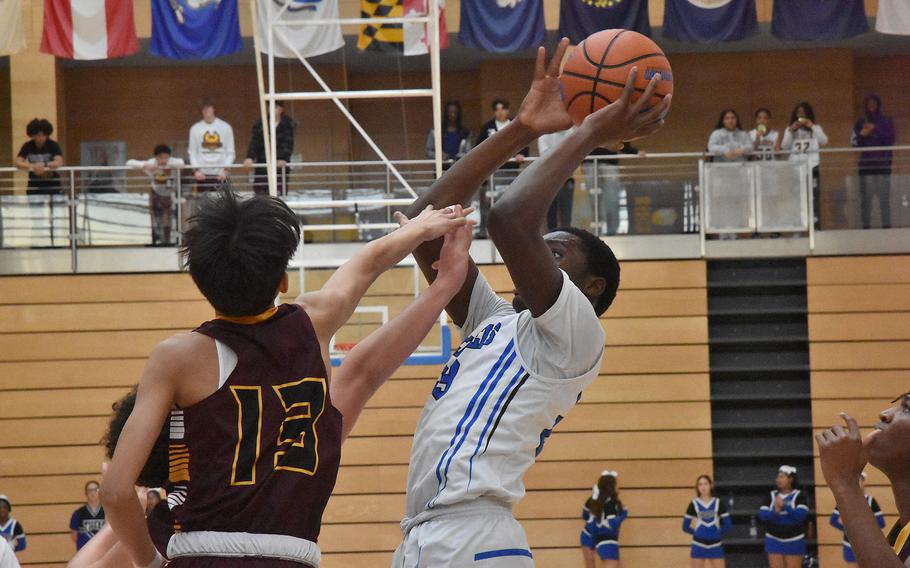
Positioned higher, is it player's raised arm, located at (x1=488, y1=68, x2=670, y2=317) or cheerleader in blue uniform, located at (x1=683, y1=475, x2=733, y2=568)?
player's raised arm, located at (x1=488, y1=68, x2=670, y2=317)

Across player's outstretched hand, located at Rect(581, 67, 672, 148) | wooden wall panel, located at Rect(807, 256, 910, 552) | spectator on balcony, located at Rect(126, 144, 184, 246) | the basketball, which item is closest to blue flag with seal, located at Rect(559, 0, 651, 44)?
wooden wall panel, located at Rect(807, 256, 910, 552)

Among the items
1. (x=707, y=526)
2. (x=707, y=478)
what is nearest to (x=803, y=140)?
(x=707, y=478)

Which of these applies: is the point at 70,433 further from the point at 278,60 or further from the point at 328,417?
the point at 328,417

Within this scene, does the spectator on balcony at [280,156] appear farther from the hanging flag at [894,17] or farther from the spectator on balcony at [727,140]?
the hanging flag at [894,17]

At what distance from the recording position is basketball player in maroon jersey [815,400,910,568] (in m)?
2.60

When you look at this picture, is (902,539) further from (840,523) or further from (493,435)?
(840,523)

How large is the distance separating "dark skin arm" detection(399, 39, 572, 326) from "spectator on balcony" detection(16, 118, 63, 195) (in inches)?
433

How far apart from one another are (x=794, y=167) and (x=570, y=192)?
256cm

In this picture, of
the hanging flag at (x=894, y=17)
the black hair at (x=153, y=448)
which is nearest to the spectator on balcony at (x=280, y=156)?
the hanging flag at (x=894, y=17)

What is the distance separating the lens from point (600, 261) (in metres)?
3.10

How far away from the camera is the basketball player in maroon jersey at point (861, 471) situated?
260 centimetres

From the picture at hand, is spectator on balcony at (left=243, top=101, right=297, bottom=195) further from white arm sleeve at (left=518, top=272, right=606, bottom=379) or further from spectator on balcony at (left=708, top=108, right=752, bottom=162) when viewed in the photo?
white arm sleeve at (left=518, top=272, right=606, bottom=379)

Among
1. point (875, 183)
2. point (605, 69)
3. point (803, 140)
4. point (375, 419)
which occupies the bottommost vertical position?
point (375, 419)

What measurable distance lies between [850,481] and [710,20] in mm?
11440
